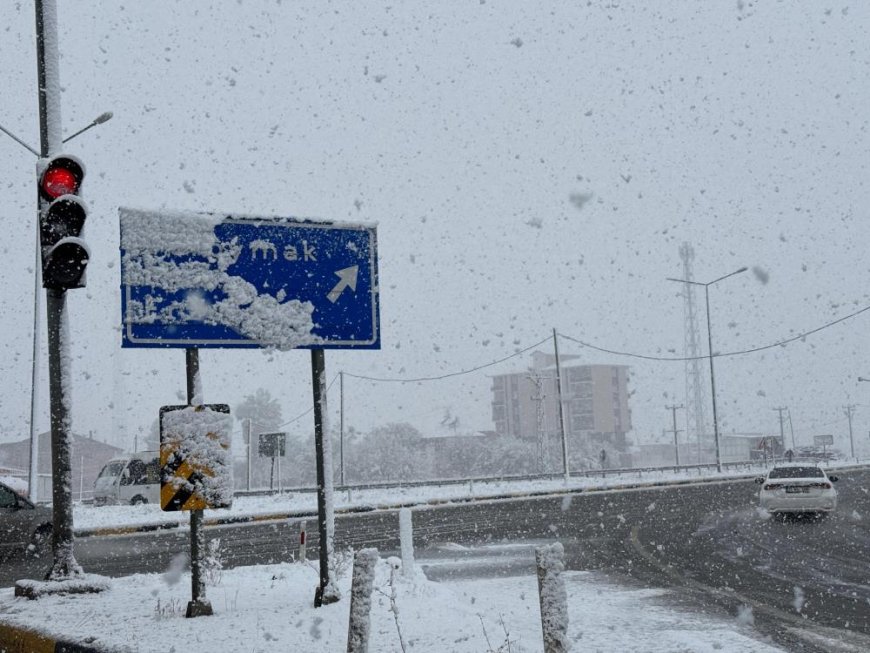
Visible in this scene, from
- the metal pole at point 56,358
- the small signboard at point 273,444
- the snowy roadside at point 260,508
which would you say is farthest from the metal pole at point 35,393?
the metal pole at point 56,358

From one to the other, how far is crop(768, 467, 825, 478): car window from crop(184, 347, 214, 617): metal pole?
54.9 feet

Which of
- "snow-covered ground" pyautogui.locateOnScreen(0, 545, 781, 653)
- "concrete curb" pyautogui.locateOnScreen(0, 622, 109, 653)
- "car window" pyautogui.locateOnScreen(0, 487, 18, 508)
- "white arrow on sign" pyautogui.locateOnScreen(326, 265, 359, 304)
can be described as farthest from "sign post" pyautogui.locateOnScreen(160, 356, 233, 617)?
"car window" pyautogui.locateOnScreen(0, 487, 18, 508)

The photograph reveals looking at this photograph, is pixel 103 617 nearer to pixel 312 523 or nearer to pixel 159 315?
pixel 159 315

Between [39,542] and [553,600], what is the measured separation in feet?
42.0

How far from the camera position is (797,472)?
20812mm

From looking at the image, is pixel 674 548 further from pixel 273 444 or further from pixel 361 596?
pixel 273 444

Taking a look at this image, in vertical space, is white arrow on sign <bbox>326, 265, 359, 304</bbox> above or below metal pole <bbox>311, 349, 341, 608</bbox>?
above

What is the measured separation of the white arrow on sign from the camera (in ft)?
27.7

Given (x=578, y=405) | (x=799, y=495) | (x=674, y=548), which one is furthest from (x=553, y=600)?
(x=578, y=405)

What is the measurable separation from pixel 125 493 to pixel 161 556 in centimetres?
1709

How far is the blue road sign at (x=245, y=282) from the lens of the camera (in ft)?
25.4

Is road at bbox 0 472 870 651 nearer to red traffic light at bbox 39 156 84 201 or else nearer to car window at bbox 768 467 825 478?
car window at bbox 768 467 825 478

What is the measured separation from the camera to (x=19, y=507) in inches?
585

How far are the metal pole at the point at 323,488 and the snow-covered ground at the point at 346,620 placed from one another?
0.51ft
